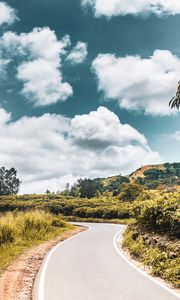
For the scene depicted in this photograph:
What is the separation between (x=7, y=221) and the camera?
25828 mm

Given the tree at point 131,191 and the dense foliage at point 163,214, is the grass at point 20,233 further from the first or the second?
the tree at point 131,191

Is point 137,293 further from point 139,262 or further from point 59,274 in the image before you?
point 139,262

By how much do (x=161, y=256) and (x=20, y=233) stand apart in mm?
15275

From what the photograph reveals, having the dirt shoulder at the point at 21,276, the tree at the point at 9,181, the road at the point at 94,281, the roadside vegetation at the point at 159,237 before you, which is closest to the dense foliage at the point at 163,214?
the roadside vegetation at the point at 159,237

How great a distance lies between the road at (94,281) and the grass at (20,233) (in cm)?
283

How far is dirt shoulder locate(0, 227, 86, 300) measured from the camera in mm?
10840

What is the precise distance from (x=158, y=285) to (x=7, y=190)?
514 feet

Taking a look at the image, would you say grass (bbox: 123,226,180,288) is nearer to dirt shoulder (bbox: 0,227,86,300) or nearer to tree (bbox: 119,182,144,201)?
dirt shoulder (bbox: 0,227,86,300)

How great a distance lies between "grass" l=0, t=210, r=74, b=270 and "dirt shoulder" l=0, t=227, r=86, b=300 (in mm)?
560

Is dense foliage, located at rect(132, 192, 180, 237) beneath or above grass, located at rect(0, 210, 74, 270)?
above

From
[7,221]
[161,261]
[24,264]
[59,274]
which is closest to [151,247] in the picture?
[161,261]

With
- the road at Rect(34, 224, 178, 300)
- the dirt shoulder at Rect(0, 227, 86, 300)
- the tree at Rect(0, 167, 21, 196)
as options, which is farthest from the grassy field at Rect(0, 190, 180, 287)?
the tree at Rect(0, 167, 21, 196)

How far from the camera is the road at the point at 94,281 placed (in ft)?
32.9

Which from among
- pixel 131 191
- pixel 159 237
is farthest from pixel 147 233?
pixel 131 191
